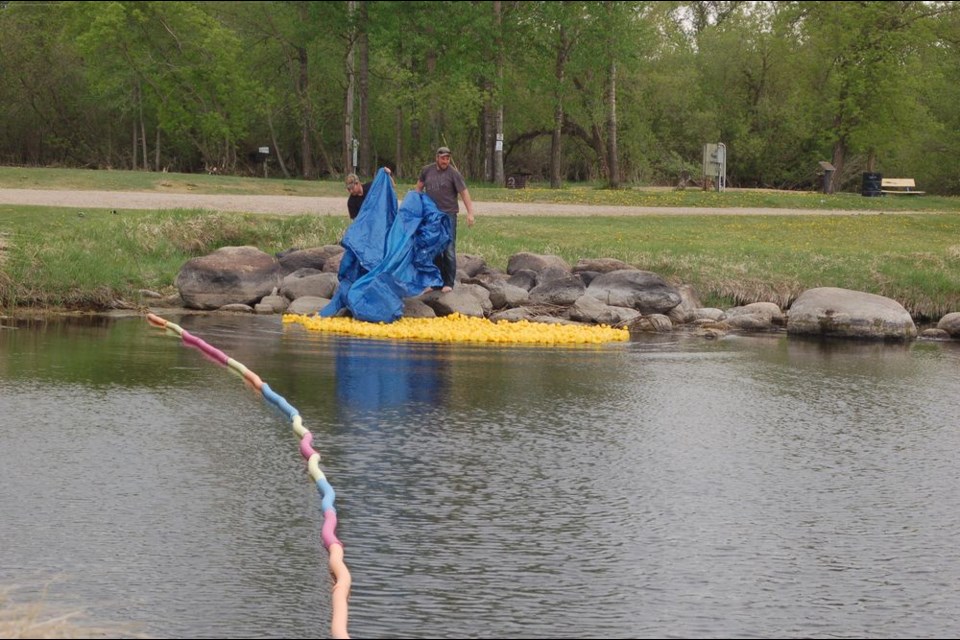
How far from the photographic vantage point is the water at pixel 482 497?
23.0ft

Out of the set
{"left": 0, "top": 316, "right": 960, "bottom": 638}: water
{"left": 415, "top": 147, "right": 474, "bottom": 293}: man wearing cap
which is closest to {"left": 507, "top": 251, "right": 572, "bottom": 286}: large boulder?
{"left": 415, "top": 147, "right": 474, "bottom": 293}: man wearing cap

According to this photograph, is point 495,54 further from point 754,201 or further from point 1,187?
point 1,187

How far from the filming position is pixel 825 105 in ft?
158

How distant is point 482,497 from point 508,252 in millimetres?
14846

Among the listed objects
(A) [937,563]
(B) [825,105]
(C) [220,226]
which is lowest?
(A) [937,563]

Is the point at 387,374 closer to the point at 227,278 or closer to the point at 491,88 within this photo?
the point at 227,278

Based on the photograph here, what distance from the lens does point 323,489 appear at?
9.02 meters

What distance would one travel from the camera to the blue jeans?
1973 centimetres

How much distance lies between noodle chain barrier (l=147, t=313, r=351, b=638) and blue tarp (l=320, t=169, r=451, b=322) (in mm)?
3158

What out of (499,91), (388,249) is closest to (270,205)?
(388,249)

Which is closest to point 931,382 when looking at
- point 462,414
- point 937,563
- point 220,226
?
point 462,414

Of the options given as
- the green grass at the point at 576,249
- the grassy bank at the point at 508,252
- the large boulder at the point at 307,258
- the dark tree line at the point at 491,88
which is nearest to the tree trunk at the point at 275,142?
the dark tree line at the point at 491,88

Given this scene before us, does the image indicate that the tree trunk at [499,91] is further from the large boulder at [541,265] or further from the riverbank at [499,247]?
the large boulder at [541,265]

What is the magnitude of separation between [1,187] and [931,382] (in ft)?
71.8
